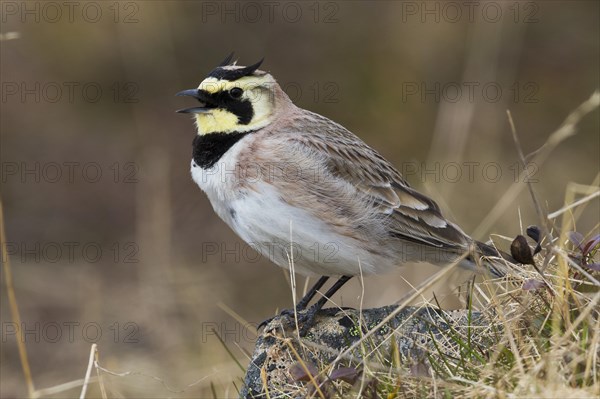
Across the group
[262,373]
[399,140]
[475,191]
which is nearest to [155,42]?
[399,140]

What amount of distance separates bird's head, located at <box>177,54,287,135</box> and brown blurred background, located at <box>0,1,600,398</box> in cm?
555

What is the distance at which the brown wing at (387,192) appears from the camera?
645cm

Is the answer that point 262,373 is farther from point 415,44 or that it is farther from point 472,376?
point 415,44

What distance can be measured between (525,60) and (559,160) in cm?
208

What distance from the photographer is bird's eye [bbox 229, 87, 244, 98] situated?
21.2ft

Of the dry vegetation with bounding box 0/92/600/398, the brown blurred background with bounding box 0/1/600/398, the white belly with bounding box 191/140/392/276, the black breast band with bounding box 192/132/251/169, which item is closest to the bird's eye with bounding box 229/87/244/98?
the black breast band with bounding box 192/132/251/169

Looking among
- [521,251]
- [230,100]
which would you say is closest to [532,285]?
[521,251]

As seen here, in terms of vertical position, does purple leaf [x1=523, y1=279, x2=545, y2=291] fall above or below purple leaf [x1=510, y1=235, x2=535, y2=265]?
below

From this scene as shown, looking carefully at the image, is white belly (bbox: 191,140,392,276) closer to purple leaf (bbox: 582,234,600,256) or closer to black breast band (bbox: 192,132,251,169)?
black breast band (bbox: 192,132,251,169)

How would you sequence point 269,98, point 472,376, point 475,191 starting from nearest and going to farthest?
point 472,376
point 269,98
point 475,191

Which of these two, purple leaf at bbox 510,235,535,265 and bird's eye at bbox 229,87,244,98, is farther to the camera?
bird's eye at bbox 229,87,244,98

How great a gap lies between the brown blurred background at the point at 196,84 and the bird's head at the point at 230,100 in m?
5.55

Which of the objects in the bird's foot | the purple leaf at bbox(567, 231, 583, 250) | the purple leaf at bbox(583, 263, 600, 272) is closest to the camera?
the purple leaf at bbox(583, 263, 600, 272)

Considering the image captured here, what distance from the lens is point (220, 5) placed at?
549 inches
